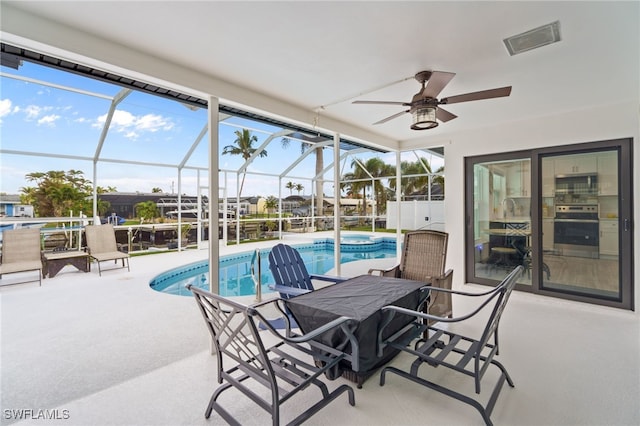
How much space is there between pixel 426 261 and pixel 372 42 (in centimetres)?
251

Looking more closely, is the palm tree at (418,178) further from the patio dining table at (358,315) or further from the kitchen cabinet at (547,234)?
the patio dining table at (358,315)

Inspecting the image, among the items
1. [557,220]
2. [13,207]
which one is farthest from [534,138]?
[13,207]

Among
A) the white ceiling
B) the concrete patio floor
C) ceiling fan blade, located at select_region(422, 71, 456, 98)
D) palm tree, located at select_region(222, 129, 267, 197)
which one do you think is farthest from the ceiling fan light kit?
palm tree, located at select_region(222, 129, 267, 197)

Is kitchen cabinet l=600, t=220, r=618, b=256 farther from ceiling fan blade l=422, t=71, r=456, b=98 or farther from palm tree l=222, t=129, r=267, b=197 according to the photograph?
palm tree l=222, t=129, r=267, b=197

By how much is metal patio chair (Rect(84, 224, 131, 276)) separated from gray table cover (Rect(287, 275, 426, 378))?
5453mm

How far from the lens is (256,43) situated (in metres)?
2.30

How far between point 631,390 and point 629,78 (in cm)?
293

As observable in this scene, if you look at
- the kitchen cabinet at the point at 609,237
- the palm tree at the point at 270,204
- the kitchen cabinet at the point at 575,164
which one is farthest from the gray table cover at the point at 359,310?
the palm tree at the point at 270,204

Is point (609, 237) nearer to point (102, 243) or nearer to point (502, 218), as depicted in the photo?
point (502, 218)

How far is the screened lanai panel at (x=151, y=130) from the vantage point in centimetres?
639

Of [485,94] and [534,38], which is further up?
[534,38]

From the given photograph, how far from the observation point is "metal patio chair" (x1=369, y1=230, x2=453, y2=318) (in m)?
3.36

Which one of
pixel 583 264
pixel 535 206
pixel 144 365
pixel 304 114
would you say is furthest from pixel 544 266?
pixel 144 365

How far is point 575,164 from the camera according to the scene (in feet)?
13.8
